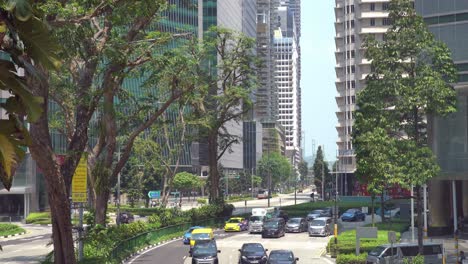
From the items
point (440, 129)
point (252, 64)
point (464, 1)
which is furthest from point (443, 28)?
point (252, 64)

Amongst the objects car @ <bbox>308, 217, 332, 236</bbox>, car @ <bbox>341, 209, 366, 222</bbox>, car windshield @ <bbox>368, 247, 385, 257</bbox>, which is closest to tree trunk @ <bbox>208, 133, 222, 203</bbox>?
car @ <bbox>308, 217, 332, 236</bbox>

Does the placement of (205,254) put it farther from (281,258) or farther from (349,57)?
(349,57)

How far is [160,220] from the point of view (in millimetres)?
55406

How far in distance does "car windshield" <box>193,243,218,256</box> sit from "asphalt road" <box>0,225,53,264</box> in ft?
29.2

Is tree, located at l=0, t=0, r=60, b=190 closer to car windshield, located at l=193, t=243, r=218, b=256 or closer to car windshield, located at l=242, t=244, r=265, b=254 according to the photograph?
car windshield, located at l=193, t=243, r=218, b=256

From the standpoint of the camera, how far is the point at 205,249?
3603 cm

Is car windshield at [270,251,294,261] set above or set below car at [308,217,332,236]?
above

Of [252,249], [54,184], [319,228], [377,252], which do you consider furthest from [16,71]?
[319,228]

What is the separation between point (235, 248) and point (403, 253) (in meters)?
16.6

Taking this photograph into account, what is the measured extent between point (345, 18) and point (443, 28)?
75.2 metres

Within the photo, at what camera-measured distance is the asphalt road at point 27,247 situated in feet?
136

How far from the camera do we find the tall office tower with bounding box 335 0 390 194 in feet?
389

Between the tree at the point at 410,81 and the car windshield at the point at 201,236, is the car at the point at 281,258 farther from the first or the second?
the car windshield at the point at 201,236

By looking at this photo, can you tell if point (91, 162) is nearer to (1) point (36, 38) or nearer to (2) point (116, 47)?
(2) point (116, 47)
